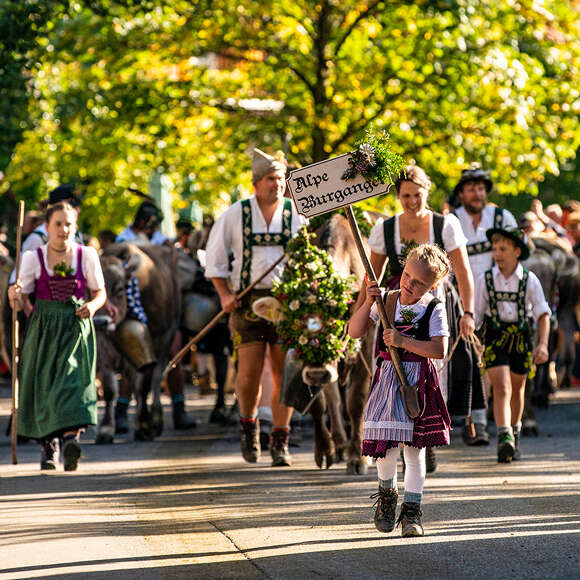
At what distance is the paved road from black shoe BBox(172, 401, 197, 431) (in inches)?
109

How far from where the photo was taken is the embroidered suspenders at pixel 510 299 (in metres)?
11.6

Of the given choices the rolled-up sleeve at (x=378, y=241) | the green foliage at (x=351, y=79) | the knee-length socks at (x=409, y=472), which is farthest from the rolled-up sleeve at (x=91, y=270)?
the green foliage at (x=351, y=79)

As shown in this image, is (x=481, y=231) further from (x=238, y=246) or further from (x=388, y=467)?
(x=388, y=467)

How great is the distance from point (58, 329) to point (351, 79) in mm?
8941

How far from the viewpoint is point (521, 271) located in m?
11.7

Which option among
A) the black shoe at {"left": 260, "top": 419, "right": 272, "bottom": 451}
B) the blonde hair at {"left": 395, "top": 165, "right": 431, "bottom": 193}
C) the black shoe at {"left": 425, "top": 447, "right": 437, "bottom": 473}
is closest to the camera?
the blonde hair at {"left": 395, "top": 165, "right": 431, "bottom": 193}

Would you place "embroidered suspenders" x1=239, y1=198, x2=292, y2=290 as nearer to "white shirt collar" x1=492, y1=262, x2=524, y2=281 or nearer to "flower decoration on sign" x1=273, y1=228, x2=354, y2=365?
"flower decoration on sign" x1=273, y1=228, x2=354, y2=365

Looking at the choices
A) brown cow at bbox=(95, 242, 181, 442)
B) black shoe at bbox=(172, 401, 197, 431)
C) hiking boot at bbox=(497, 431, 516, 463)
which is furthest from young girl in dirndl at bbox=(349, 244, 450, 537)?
black shoe at bbox=(172, 401, 197, 431)

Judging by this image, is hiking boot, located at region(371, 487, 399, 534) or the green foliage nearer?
hiking boot, located at region(371, 487, 399, 534)

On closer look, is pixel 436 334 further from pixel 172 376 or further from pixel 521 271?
pixel 172 376

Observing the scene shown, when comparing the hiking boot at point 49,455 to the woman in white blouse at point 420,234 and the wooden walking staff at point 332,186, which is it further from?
the wooden walking staff at point 332,186

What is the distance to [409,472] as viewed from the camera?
7707mm

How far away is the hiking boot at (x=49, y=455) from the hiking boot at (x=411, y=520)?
13.7 ft

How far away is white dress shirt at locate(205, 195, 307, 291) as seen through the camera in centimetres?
1111
